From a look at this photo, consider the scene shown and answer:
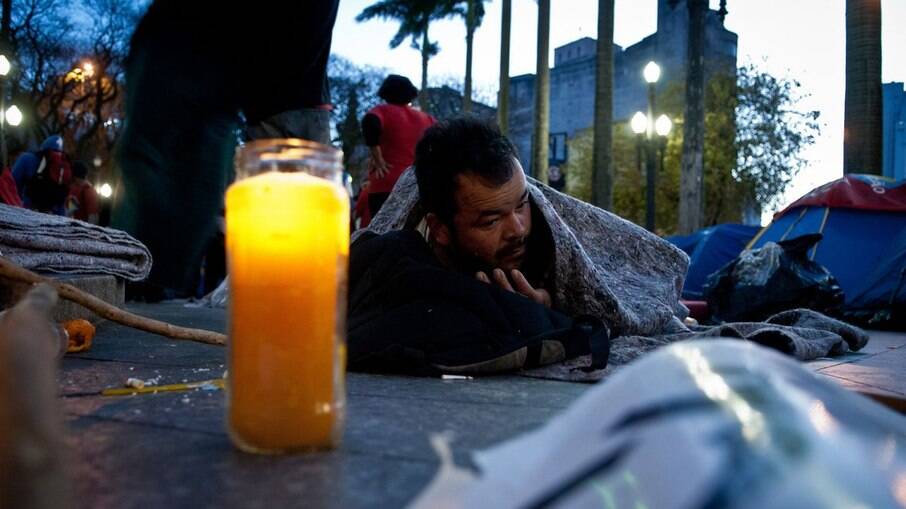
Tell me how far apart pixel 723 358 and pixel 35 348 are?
2.24ft

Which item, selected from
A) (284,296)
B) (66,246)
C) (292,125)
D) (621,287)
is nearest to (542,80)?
(621,287)

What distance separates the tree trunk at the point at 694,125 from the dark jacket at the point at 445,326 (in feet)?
38.8

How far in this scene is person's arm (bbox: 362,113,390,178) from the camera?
6266 millimetres

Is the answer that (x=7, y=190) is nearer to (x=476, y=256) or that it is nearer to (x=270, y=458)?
(x=476, y=256)

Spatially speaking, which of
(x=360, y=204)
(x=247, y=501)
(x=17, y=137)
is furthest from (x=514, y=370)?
(x=17, y=137)

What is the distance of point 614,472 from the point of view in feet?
2.01

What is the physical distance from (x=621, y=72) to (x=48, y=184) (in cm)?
3324

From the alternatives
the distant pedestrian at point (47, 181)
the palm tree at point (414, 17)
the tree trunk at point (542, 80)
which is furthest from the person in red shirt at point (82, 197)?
the palm tree at point (414, 17)

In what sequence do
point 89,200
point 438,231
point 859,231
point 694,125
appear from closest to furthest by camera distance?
1. point 438,231
2. point 859,231
3. point 89,200
4. point 694,125

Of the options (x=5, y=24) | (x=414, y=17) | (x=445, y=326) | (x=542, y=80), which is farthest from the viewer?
(x=414, y=17)

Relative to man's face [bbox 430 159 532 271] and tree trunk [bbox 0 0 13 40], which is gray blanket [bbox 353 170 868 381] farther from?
tree trunk [bbox 0 0 13 40]

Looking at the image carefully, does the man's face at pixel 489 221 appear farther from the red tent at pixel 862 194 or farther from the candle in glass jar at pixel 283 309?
the red tent at pixel 862 194

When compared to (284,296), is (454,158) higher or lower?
higher

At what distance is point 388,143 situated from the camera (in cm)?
634
